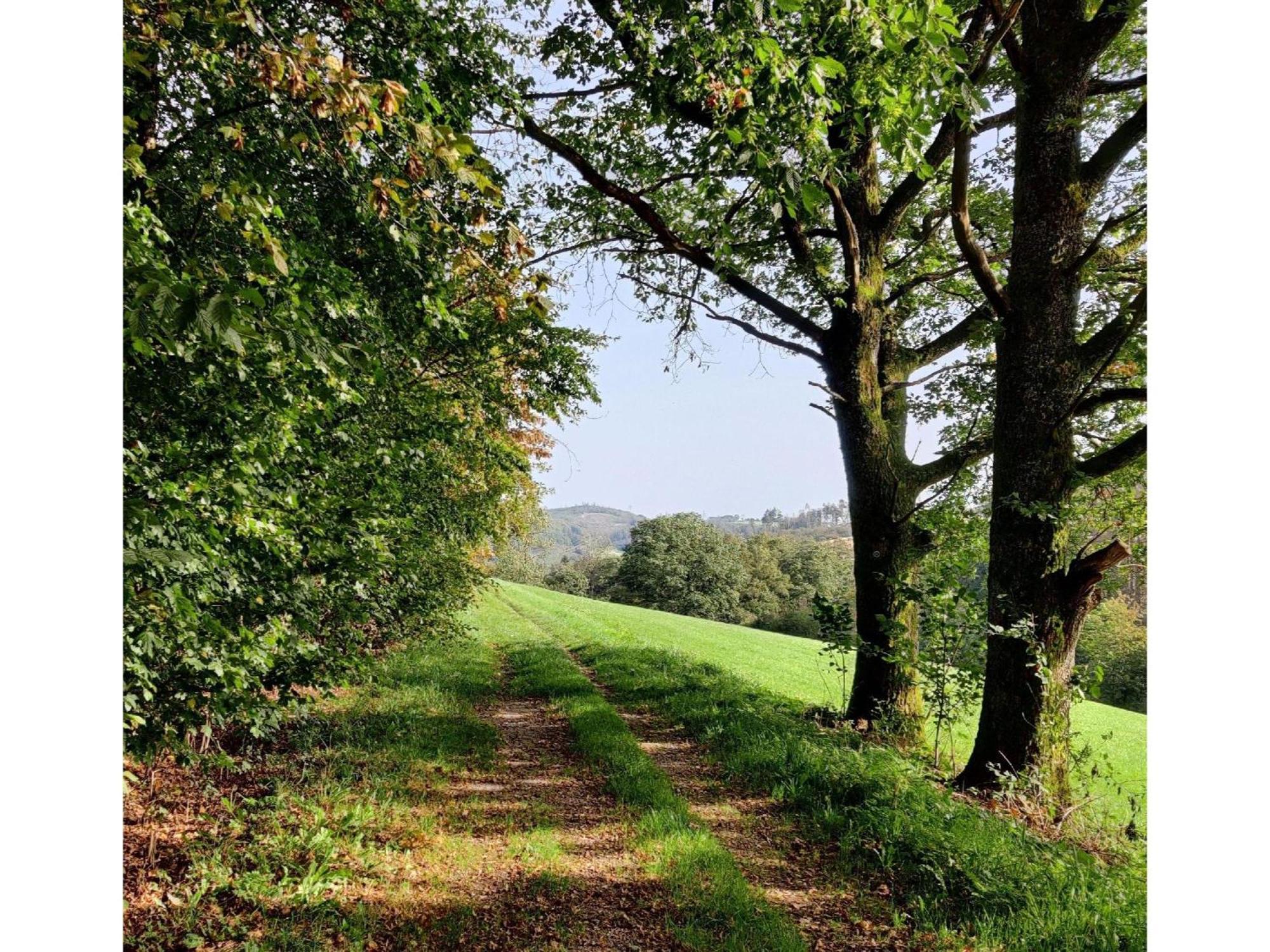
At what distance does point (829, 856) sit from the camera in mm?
4699

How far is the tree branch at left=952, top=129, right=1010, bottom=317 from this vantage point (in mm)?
5699

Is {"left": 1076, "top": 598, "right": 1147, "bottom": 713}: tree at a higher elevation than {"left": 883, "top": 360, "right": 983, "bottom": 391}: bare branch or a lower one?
lower

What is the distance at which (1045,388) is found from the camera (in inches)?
229

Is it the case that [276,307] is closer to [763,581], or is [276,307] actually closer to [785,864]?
[785,864]

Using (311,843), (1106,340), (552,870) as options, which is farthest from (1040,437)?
(311,843)

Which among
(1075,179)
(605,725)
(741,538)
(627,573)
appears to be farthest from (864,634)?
(741,538)

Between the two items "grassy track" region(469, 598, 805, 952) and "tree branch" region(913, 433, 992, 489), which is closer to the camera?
Answer: "grassy track" region(469, 598, 805, 952)

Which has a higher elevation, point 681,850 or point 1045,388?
point 1045,388

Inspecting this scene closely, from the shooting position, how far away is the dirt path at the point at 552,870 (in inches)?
149

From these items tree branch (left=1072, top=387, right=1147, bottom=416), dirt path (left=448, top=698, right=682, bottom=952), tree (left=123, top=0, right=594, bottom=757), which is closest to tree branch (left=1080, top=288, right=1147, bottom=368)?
tree branch (left=1072, top=387, right=1147, bottom=416)

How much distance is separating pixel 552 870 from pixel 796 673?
16341 millimetres

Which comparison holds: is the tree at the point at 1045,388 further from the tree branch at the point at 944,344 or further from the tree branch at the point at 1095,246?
the tree branch at the point at 944,344

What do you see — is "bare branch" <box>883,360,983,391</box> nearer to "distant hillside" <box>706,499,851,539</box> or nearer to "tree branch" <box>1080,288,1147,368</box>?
"tree branch" <box>1080,288,1147,368</box>

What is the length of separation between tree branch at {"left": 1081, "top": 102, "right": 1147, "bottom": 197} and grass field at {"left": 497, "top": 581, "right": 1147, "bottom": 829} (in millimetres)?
5033
